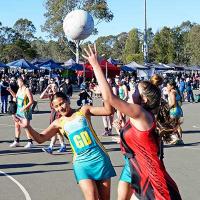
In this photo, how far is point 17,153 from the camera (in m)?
10.7

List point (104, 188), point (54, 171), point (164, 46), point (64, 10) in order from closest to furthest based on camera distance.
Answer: point (104, 188) → point (54, 171) → point (64, 10) → point (164, 46)

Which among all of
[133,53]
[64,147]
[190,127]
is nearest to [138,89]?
[64,147]

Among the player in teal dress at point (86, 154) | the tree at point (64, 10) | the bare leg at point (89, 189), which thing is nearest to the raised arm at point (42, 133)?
the player in teal dress at point (86, 154)

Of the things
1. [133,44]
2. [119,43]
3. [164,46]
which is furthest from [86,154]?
[119,43]

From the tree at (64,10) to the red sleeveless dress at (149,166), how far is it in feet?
183

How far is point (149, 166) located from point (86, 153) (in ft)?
3.67

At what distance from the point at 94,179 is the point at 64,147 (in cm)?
617

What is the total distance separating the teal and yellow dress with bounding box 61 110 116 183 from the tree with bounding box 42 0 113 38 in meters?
54.7

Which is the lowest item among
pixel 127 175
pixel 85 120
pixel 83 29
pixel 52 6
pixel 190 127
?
pixel 190 127

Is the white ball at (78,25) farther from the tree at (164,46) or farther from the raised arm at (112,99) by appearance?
the tree at (164,46)

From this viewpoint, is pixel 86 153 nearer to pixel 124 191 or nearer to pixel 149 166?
pixel 124 191

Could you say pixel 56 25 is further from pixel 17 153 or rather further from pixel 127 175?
pixel 127 175

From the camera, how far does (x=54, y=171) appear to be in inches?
344

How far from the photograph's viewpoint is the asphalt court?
23.4 feet
